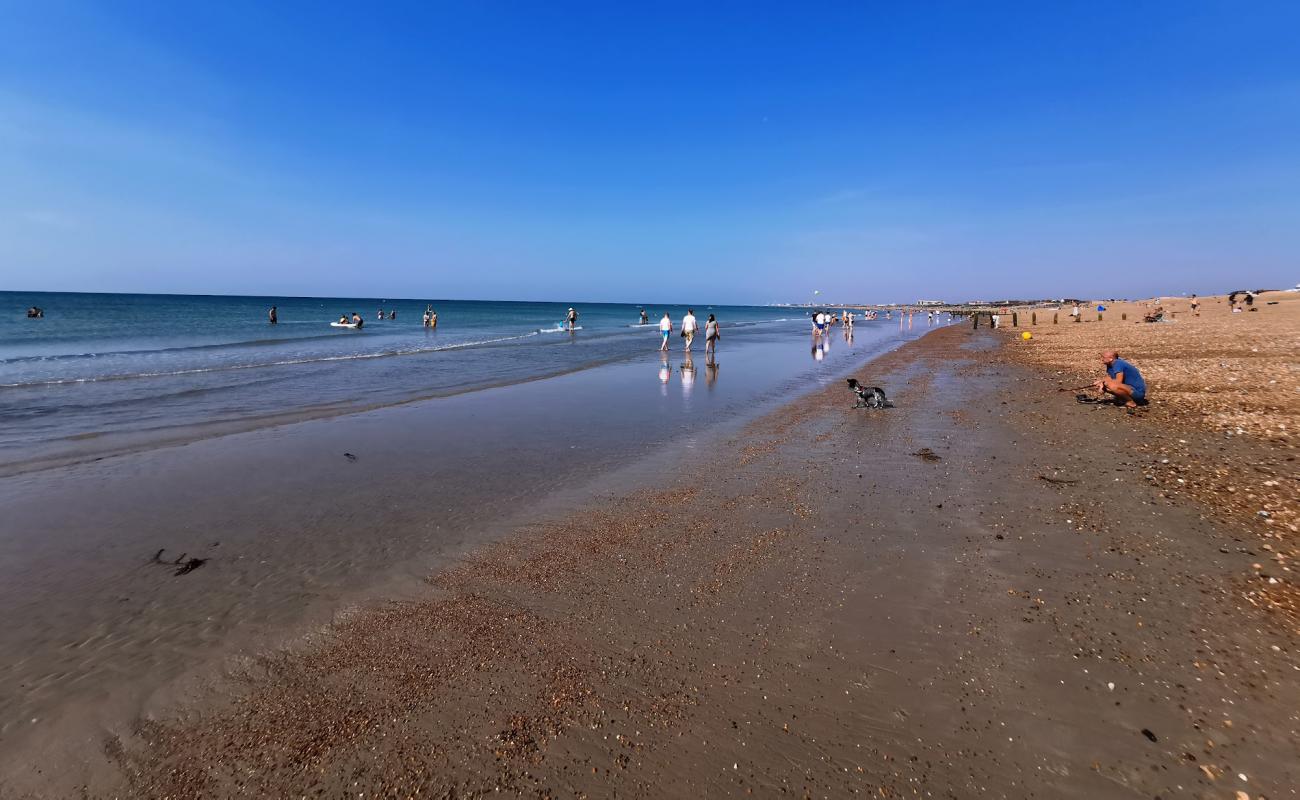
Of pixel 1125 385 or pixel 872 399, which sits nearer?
pixel 1125 385

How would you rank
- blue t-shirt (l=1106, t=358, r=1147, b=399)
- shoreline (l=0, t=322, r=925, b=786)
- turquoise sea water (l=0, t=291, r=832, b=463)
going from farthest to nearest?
1. turquoise sea water (l=0, t=291, r=832, b=463)
2. blue t-shirt (l=1106, t=358, r=1147, b=399)
3. shoreline (l=0, t=322, r=925, b=786)

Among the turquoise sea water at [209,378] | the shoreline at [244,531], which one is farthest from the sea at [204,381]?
the shoreline at [244,531]

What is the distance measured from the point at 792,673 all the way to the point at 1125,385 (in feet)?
40.4

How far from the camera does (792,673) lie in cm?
381

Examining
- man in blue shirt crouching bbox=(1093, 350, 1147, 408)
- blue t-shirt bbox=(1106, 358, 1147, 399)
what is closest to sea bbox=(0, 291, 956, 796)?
man in blue shirt crouching bbox=(1093, 350, 1147, 408)

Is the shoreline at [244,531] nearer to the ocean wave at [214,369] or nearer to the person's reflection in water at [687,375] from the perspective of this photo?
the person's reflection in water at [687,375]

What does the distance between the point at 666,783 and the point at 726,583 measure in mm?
2227

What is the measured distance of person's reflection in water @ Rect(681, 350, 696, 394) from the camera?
1753 centimetres

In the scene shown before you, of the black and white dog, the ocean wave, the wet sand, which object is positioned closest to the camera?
the wet sand

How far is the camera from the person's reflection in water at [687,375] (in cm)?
1753

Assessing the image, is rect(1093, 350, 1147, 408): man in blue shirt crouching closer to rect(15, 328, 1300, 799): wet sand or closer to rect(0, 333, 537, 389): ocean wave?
rect(15, 328, 1300, 799): wet sand

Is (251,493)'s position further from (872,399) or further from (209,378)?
(209,378)

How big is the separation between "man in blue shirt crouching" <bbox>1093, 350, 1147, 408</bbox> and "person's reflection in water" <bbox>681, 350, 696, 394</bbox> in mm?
10248

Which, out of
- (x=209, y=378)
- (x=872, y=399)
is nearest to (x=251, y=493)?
(x=872, y=399)
